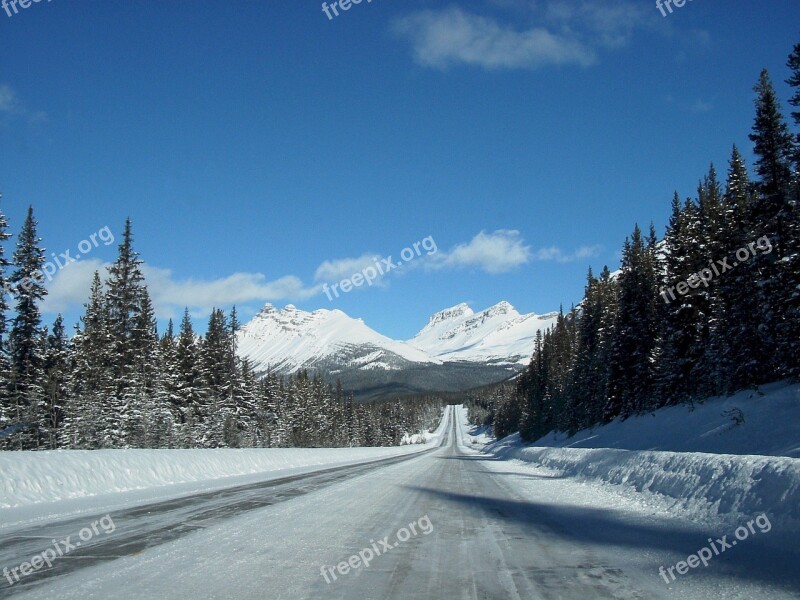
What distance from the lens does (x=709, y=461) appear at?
11008 mm

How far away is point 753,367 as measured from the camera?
2916cm

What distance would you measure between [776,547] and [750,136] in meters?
27.3

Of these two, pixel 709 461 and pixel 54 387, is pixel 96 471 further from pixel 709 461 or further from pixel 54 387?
pixel 54 387

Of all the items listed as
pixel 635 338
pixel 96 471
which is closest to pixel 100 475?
pixel 96 471

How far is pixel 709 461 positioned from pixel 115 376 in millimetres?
37827

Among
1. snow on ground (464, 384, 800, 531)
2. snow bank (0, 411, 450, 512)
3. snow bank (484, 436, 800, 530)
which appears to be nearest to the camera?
snow bank (484, 436, 800, 530)

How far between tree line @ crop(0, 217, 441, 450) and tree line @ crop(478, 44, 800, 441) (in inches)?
1300

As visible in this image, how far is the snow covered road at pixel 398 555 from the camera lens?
5.53 metres

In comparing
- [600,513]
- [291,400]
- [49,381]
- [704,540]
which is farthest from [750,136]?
[291,400]

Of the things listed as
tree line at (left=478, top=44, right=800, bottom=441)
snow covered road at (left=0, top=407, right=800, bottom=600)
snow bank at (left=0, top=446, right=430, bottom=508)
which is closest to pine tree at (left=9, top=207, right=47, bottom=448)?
snow bank at (left=0, top=446, right=430, bottom=508)

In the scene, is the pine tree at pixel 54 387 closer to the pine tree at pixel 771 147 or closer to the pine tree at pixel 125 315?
the pine tree at pixel 125 315

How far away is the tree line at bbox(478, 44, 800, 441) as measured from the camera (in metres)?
26.7

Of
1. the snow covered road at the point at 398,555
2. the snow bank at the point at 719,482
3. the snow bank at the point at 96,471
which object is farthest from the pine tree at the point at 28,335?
the snow bank at the point at 719,482

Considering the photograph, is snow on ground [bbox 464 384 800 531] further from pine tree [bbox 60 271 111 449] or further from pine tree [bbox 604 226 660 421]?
pine tree [bbox 60 271 111 449]
